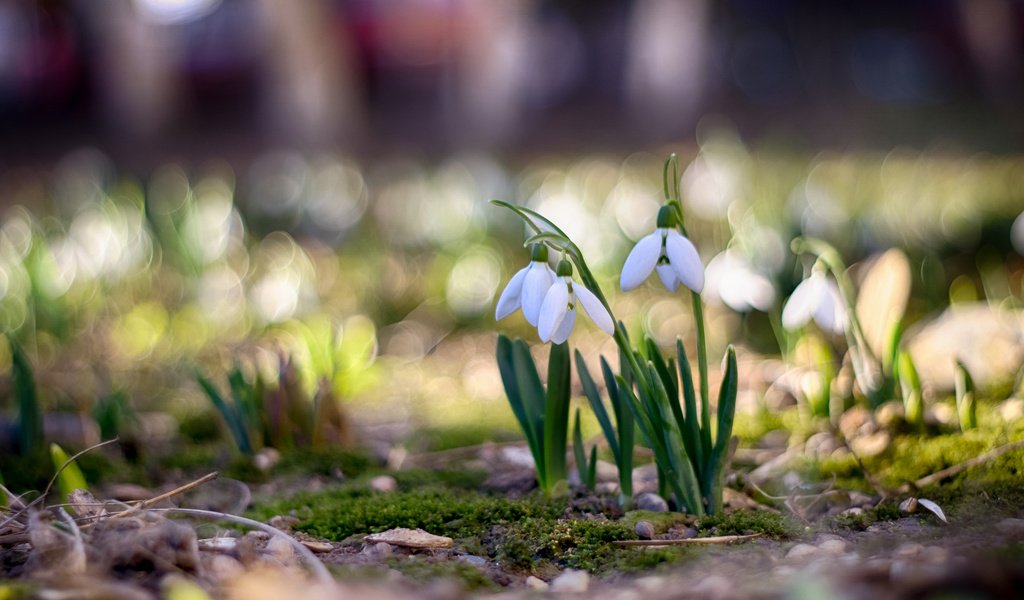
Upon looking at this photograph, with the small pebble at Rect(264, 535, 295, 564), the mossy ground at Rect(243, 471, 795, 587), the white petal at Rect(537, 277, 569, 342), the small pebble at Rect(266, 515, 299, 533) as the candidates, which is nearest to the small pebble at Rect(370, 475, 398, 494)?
the mossy ground at Rect(243, 471, 795, 587)

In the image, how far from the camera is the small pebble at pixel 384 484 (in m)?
1.91

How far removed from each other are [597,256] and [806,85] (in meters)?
7.33

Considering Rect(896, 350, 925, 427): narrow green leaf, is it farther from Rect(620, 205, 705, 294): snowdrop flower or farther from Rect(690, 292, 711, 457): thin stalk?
Rect(620, 205, 705, 294): snowdrop flower

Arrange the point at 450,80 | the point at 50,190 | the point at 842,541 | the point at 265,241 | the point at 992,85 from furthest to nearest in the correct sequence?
the point at 450,80
the point at 992,85
the point at 50,190
the point at 265,241
the point at 842,541

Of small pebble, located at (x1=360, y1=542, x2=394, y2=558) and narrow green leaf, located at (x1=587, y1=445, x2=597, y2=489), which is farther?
narrow green leaf, located at (x1=587, y1=445, x2=597, y2=489)

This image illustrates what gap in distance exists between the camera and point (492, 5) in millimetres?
6293

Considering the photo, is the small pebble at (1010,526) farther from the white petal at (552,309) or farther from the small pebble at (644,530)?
the white petal at (552,309)

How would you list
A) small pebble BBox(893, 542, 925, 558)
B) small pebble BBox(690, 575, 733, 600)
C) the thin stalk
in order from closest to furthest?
small pebble BBox(690, 575, 733, 600) < small pebble BBox(893, 542, 925, 558) < the thin stalk

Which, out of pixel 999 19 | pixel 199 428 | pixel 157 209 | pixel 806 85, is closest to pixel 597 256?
pixel 199 428

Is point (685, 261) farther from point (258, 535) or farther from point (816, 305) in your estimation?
point (258, 535)

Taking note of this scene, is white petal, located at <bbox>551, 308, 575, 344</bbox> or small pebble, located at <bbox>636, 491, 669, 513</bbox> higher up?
white petal, located at <bbox>551, 308, 575, 344</bbox>

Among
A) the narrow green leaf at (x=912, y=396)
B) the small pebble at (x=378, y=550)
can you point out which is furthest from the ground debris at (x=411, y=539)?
the narrow green leaf at (x=912, y=396)

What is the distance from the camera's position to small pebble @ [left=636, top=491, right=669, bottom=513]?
1656 millimetres

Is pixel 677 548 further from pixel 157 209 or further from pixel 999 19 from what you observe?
pixel 999 19
